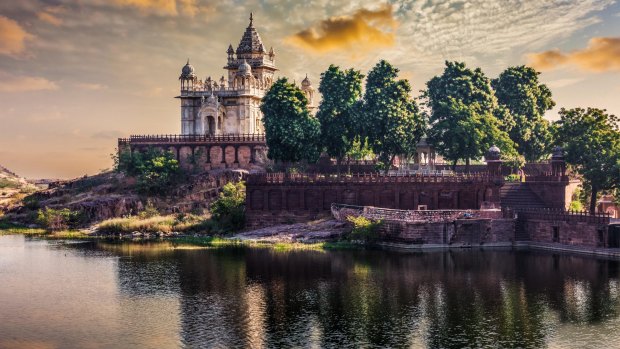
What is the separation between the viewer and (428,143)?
96.2 m

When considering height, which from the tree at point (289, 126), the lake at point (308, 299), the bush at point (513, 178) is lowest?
the lake at point (308, 299)

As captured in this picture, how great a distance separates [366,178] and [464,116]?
1766 centimetres

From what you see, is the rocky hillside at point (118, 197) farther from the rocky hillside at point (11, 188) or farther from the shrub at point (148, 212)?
the rocky hillside at point (11, 188)

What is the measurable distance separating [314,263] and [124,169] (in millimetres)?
51042

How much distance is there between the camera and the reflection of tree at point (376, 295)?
132 ft

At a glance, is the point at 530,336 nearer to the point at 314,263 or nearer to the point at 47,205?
the point at 314,263

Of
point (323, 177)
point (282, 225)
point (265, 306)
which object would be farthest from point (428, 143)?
point (265, 306)

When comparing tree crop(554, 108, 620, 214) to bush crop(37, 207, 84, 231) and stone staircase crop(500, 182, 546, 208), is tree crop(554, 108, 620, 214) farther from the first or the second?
bush crop(37, 207, 84, 231)

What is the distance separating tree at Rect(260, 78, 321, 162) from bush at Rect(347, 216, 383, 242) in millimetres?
18187

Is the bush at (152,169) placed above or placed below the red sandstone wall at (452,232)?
above

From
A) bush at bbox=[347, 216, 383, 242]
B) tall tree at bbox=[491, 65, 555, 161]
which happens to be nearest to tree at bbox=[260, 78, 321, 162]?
bush at bbox=[347, 216, 383, 242]

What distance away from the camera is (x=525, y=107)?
103 meters

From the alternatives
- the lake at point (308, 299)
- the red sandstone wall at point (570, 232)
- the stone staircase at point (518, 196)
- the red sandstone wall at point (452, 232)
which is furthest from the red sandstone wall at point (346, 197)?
the lake at point (308, 299)

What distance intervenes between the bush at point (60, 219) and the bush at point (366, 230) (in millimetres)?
42465
